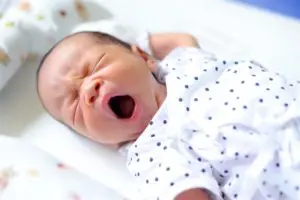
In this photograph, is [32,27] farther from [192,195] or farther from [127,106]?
[192,195]

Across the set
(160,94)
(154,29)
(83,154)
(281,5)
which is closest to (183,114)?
(160,94)

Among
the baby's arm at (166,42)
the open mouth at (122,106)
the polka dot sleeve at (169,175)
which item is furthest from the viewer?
the baby's arm at (166,42)

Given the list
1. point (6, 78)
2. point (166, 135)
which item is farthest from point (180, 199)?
point (6, 78)

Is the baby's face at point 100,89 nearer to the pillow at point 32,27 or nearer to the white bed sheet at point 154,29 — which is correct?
the white bed sheet at point 154,29

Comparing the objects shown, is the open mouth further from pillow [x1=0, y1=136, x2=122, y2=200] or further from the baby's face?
pillow [x1=0, y1=136, x2=122, y2=200]

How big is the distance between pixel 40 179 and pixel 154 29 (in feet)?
1.47

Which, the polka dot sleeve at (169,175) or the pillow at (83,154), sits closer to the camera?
the polka dot sleeve at (169,175)

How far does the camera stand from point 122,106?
3.72 ft

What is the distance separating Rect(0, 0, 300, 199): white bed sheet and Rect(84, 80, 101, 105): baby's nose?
129 millimetres

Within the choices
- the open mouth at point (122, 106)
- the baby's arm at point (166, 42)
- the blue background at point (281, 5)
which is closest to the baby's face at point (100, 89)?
the open mouth at point (122, 106)

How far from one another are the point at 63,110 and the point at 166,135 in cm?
19

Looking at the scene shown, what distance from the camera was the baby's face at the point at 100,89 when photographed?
1.09 m

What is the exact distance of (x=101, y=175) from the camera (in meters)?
1.15

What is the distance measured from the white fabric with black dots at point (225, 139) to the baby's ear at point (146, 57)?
0.06 metres
